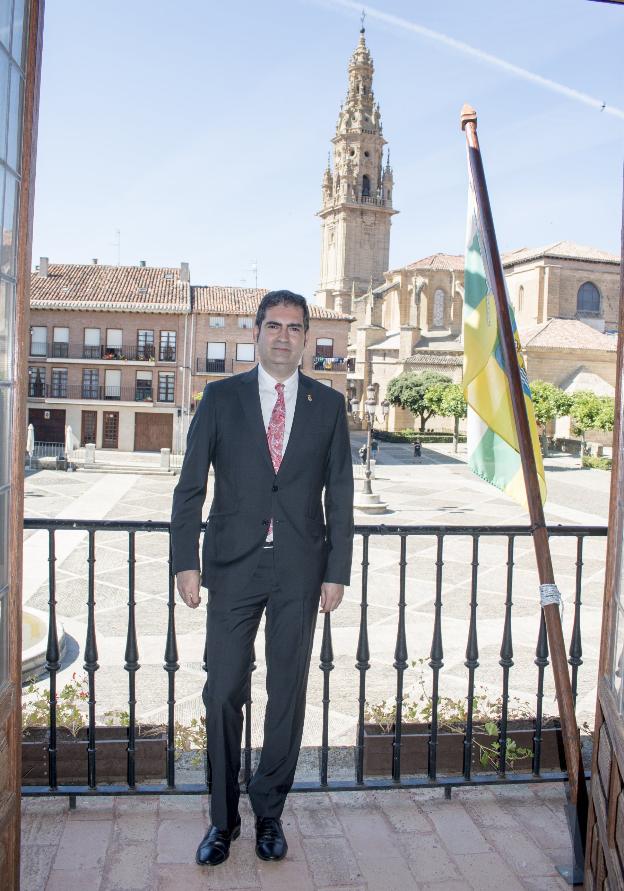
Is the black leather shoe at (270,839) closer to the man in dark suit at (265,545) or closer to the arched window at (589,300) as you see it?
the man in dark suit at (265,545)

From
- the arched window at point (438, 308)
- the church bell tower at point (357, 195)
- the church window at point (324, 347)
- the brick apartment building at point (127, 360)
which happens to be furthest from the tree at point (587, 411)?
the church bell tower at point (357, 195)

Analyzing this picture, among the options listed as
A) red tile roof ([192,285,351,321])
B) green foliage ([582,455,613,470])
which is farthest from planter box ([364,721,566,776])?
red tile roof ([192,285,351,321])

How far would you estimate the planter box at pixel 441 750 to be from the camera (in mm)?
2926

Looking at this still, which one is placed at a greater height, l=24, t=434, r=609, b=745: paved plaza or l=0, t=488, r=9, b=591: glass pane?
l=0, t=488, r=9, b=591: glass pane

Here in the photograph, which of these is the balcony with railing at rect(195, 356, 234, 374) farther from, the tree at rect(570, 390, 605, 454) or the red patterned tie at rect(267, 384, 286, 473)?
the red patterned tie at rect(267, 384, 286, 473)

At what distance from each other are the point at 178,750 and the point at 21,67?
8.30 ft

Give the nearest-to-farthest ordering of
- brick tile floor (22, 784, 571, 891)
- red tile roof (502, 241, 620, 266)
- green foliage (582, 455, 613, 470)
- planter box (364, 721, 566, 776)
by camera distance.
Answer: brick tile floor (22, 784, 571, 891), planter box (364, 721, 566, 776), green foliage (582, 455, 613, 470), red tile roof (502, 241, 620, 266)

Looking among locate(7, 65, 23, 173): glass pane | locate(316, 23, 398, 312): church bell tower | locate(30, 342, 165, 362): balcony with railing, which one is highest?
locate(316, 23, 398, 312): church bell tower

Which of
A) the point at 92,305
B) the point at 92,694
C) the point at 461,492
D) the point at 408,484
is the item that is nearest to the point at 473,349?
the point at 92,694

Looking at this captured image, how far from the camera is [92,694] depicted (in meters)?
2.73

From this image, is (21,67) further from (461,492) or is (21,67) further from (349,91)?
(349,91)

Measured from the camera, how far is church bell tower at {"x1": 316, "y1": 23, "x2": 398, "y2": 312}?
67500 mm

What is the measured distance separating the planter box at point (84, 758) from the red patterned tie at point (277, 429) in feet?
3.62

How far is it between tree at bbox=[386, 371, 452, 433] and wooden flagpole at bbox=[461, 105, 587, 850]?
42.6 m
